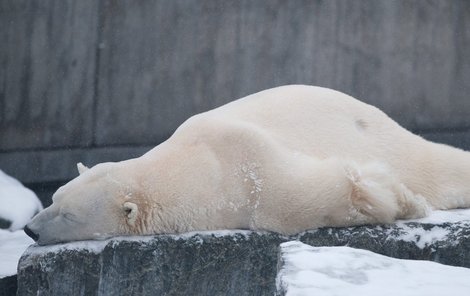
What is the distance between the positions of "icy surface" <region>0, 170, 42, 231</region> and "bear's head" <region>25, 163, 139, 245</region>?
259cm

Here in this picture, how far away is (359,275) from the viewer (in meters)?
2.66

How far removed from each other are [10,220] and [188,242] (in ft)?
9.65

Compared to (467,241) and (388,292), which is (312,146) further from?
(388,292)

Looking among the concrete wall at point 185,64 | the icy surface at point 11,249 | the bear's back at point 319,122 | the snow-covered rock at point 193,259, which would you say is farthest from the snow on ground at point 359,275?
the concrete wall at point 185,64

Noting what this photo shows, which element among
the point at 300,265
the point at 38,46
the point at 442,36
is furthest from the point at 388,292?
the point at 38,46

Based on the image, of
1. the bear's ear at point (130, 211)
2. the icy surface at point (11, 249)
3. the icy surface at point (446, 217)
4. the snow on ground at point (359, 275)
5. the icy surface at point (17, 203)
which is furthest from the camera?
the icy surface at point (17, 203)

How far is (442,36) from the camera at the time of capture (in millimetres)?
6723

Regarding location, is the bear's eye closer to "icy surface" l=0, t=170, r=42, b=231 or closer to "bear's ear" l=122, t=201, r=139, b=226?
"bear's ear" l=122, t=201, r=139, b=226

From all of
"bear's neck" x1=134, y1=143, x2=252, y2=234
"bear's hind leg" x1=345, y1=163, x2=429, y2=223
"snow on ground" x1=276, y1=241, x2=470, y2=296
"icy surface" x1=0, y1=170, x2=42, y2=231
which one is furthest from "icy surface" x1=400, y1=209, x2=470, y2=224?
"icy surface" x1=0, y1=170, x2=42, y2=231

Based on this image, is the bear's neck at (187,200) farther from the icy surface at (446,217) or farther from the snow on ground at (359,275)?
the snow on ground at (359,275)

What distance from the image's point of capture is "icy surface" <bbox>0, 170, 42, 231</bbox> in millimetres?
6652

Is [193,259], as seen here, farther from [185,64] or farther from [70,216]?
[185,64]

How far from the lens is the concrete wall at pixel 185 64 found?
6.75 metres

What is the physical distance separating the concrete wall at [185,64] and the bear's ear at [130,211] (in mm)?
3027
